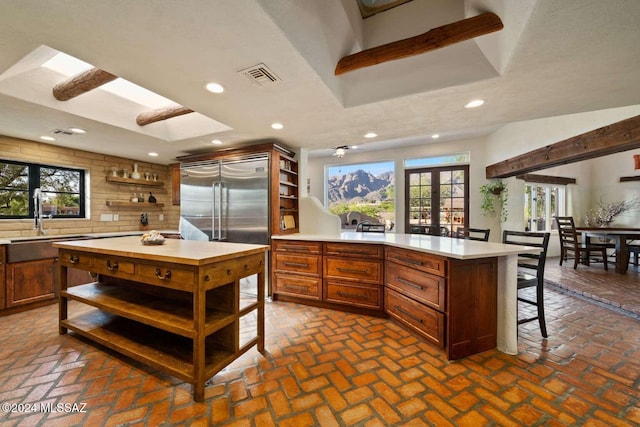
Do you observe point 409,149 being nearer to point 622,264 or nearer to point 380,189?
point 380,189

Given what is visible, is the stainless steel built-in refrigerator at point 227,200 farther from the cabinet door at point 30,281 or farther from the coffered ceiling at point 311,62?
the cabinet door at point 30,281

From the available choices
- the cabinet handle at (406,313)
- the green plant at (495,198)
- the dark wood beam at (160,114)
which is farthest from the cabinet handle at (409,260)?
the green plant at (495,198)

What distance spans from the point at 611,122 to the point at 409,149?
3264 millimetres

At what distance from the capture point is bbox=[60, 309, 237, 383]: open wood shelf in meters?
1.62

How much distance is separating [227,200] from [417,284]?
270 cm

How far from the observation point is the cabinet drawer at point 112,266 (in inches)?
70.2

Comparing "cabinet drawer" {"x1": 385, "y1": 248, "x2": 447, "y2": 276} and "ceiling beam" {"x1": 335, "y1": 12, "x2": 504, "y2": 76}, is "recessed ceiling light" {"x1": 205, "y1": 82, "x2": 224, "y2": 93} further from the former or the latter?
"cabinet drawer" {"x1": 385, "y1": 248, "x2": 447, "y2": 276}

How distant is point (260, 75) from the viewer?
1673 millimetres

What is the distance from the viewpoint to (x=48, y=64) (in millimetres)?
2139

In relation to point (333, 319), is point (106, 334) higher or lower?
higher

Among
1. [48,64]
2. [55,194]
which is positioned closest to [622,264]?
[48,64]

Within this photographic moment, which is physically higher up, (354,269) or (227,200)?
(227,200)

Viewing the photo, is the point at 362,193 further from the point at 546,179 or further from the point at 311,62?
the point at 311,62

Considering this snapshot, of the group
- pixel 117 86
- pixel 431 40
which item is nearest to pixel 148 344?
pixel 117 86
